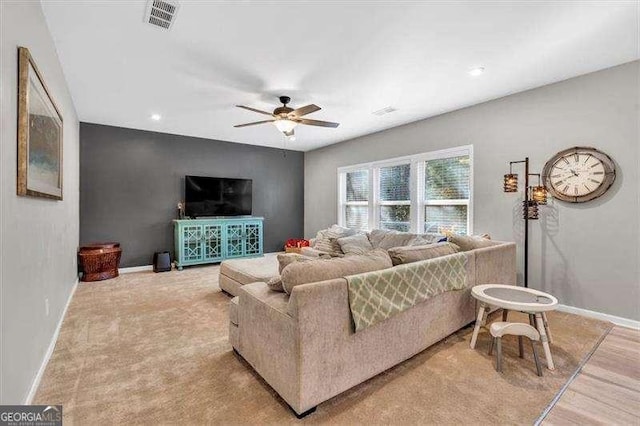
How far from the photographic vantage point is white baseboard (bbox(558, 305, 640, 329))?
2953mm

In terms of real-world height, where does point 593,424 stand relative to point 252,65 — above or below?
below

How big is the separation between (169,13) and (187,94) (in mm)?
1640

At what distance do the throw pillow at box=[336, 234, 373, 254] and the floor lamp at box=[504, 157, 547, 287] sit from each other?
1.92m

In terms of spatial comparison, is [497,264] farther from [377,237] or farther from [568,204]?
[377,237]

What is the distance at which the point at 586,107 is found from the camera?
127 inches

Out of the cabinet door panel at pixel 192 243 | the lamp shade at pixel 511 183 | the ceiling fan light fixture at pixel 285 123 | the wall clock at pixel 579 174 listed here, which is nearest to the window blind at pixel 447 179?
the lamp shade at pixel 511 183

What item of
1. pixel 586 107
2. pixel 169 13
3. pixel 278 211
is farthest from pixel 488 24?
pixel 278 211

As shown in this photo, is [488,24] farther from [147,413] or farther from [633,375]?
[147,413]

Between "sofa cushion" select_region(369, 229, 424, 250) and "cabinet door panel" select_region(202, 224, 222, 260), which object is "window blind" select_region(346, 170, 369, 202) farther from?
"cabinet door panel" select_region(202, 224, 222, 260)

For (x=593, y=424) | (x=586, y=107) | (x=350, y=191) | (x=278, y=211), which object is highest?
(x=586, y=107)

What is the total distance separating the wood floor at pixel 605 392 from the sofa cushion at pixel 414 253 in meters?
1.20

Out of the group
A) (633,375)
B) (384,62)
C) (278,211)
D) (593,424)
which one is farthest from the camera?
(278,211)

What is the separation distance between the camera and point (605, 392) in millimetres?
1947

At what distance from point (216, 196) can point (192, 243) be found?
1122mm
